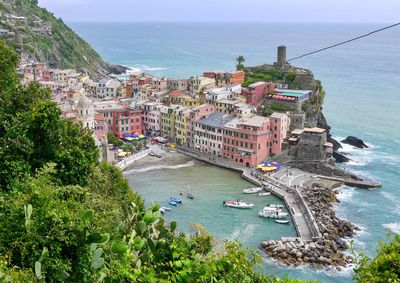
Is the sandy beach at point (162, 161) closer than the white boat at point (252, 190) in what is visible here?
No

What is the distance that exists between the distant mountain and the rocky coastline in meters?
59.1

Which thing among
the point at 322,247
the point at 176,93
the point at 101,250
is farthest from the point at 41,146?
the point at 176,93

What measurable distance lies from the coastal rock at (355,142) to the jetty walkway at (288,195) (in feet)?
51.6

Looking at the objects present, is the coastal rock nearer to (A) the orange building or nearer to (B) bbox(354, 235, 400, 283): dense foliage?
(A) the orange building

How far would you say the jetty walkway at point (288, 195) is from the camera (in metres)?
31.8

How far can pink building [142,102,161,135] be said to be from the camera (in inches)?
2106

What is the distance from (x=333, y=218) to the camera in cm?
3381

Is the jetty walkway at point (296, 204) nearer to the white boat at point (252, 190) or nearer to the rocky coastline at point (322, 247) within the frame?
the rocky coastline at point (322, 247)

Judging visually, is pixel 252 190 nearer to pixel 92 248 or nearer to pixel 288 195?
pixel 288 195

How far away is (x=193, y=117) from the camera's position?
49438 mm

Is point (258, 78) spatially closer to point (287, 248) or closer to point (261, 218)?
Result: point (261, 218)

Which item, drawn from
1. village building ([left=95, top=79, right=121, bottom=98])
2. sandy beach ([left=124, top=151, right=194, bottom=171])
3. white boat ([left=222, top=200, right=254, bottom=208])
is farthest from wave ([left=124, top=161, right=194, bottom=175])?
village building ([left=95, top=79, right=121, bottom=98])

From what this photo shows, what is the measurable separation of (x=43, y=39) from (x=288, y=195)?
6553 cm

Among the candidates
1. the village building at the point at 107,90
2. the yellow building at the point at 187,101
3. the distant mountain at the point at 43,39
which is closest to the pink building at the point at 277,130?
the yellow building at the point at 187,101
